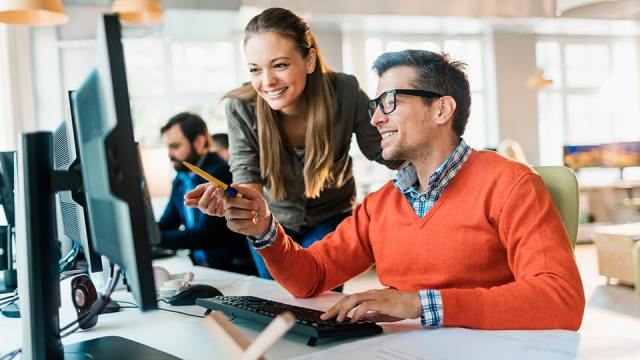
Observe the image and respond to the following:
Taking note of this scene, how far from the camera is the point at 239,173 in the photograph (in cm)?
197

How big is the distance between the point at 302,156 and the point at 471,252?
836 mm

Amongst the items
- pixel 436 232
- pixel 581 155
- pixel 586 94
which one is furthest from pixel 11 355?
pixel 586 94

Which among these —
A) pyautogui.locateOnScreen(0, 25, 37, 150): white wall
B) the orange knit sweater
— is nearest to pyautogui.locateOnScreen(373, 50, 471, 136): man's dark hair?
the orange knit sweater

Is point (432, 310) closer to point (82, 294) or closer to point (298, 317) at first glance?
point (298, 317)

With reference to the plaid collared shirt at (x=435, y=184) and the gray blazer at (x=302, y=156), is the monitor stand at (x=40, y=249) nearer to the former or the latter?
the plaid collared shirt at (x=435, y=184)

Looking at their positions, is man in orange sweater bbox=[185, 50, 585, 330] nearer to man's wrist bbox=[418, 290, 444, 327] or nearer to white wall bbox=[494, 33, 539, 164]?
man's wrist bbox=[418, 290, 444, 327]

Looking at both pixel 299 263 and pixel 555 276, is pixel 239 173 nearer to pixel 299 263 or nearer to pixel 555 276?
pixel 299 263

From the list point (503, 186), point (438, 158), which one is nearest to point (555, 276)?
point (503, 186)

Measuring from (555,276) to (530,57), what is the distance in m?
9.35

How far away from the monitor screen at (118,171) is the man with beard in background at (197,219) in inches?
77.0

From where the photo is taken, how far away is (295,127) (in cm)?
201

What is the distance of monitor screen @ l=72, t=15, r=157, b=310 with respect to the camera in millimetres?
625

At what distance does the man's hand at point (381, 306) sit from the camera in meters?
1.08

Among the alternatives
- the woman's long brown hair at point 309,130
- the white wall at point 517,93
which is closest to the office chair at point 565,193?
the woman's long brown hair at point 309,130
